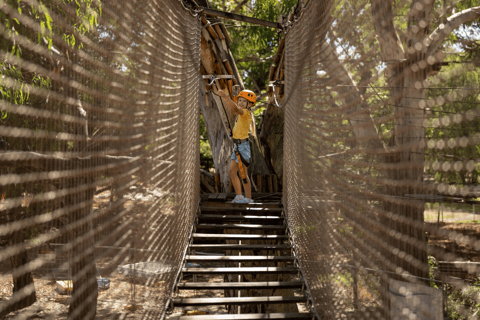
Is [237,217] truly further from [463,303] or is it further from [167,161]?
[463,303]

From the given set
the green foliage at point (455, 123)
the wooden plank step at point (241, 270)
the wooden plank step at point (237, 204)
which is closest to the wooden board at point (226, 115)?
the wooden plank step at point (237, 204)

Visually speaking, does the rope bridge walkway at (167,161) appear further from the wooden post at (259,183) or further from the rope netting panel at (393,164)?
the wooden post at (259,183)

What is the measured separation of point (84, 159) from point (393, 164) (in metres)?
1.13

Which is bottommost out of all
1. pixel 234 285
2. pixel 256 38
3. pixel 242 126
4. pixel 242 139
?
pixel 234 285

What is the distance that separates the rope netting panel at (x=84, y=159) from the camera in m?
1.12

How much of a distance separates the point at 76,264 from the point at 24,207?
36 centimetres

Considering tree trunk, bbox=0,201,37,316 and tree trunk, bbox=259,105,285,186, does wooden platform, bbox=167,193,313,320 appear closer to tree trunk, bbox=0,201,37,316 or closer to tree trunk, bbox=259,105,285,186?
tree trunk, bbox=0,201,37,316

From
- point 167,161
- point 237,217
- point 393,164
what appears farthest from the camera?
Answer: point 237,217

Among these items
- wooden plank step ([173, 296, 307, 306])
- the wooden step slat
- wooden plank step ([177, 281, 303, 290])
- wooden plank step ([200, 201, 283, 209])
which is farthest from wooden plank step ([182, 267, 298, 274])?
wooden plank step ([200, 201, 283, 209])

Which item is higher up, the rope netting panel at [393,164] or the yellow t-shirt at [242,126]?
the yellow t-shirt at [242,126]

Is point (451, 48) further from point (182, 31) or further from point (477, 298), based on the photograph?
point (182, 31)

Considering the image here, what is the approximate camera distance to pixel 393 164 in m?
1.47

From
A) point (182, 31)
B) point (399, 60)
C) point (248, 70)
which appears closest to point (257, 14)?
point (248, 70)

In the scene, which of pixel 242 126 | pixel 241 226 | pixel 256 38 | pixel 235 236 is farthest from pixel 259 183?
pixel 256 38
